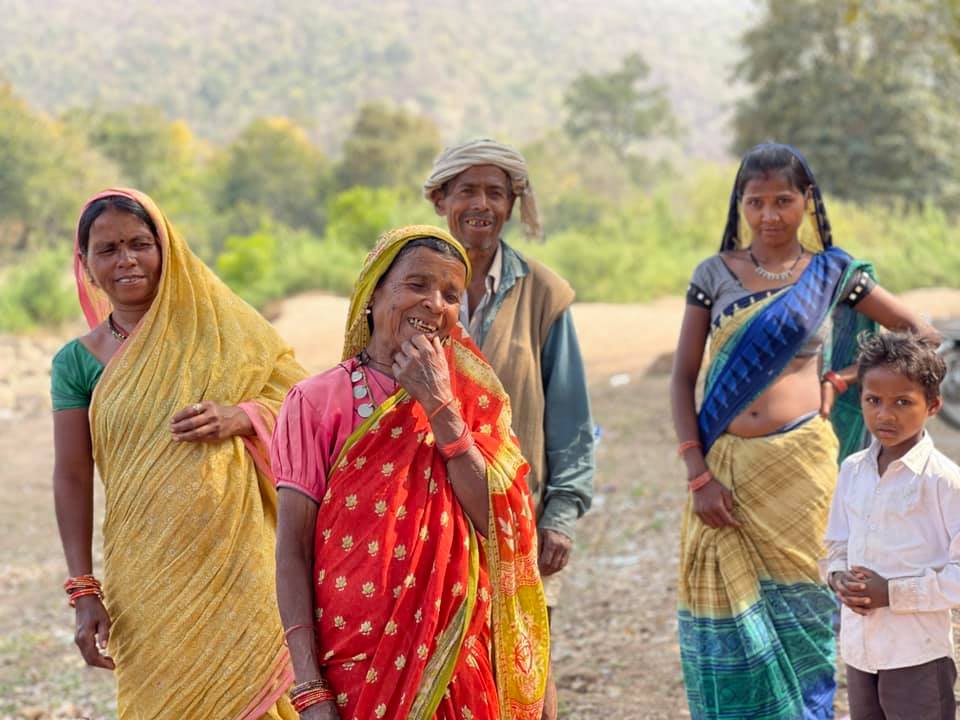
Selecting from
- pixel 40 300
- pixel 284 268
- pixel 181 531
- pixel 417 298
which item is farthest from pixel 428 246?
pixel 284 268

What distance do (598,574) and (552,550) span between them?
4428mm

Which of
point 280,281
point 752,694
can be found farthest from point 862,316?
point 280,281

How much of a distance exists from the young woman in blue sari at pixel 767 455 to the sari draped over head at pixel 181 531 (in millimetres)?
1471

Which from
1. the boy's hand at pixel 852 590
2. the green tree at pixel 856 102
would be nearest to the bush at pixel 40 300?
the green tree at pixel 856 102

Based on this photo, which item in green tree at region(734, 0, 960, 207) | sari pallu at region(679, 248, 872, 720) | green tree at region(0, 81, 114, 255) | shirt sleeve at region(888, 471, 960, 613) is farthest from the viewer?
green tree at region(0, 81, 114, 255)

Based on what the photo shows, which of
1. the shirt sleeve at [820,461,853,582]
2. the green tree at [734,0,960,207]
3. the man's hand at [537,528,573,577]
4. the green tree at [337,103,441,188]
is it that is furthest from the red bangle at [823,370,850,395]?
the green tree at [337,103,441,188]

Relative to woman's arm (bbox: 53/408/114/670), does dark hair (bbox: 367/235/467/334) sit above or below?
above

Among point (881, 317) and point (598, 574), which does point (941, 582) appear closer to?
point (881, 317)

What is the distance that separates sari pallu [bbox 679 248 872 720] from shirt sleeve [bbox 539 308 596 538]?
68 cm

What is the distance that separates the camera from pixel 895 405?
3.27 metres

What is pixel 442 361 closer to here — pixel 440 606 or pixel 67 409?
pixel 440 606

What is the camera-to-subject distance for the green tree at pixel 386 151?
1695 inches

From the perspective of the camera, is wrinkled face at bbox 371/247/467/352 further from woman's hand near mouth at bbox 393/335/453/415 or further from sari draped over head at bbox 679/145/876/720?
sari draped over head at bbox 679/145/876/720

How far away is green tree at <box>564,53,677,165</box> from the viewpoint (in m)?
57.0
